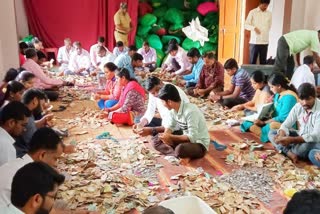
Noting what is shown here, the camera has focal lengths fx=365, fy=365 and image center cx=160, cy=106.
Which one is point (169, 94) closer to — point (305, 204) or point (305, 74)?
point (305, 204)

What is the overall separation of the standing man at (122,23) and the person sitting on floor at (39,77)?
10.0 ft

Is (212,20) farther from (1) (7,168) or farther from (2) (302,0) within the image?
(1) (7,168)

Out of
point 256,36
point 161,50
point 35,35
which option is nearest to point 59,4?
point 35,35

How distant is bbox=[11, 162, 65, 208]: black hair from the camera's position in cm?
176

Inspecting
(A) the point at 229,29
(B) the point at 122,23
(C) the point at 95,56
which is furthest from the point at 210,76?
(B) the point at 122,23

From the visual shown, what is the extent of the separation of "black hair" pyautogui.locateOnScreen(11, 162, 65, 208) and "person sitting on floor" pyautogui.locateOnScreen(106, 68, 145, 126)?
300 cm

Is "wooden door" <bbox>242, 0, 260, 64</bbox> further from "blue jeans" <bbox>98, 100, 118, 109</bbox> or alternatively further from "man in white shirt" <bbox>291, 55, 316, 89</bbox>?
"blue jeans" <bbox>98, 100, 118, 109</bbox>

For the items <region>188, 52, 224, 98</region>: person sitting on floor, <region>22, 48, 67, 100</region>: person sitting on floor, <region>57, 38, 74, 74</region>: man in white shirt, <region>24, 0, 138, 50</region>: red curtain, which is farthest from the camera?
<region>24, 0, 138, 50</region>: red curtain

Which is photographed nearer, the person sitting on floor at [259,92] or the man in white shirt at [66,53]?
the person sitting on floor at [259,92]

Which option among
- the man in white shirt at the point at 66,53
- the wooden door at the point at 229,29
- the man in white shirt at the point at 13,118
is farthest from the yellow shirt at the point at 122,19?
the man in white shirt at the point at 13,118

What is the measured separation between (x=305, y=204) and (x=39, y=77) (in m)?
5.39

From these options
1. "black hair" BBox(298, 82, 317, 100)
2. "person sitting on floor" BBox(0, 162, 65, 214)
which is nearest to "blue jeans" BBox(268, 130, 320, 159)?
"black hair" BBox(298, 82, 317, 100)

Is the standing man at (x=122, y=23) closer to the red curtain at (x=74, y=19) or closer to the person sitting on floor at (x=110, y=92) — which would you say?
the red curtain at (x=74, y=19)

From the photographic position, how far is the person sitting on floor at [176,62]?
7605mm
